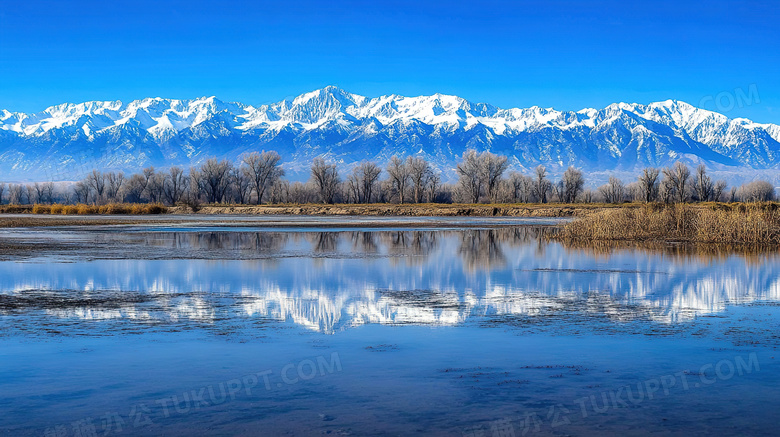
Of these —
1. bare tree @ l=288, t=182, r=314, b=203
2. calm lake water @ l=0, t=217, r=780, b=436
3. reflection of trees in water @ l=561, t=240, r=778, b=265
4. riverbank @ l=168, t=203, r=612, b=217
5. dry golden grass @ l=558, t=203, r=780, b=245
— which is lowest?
calm lake water @ l=0, t=217, r=780, b=436

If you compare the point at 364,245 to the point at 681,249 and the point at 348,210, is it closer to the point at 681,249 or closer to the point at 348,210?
the point at 681,249

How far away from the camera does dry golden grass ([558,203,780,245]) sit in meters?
33.0

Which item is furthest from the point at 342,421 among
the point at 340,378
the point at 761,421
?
the point at 761,421

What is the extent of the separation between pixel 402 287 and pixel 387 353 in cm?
692

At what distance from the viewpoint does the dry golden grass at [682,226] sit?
33.0m

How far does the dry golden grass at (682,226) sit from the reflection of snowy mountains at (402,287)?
838cm

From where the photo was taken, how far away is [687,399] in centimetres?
812

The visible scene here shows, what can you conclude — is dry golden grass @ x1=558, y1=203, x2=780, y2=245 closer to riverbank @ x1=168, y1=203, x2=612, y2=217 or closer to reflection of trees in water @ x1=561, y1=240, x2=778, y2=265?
reflection of trees in water @ x1=561, y1=240, x2=778, y2=265

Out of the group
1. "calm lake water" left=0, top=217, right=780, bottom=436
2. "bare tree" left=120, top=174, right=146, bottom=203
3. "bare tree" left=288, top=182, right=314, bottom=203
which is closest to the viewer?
"calm lake water" left=0, top=217, right=780, bottom=436

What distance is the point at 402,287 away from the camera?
1705 centimetres

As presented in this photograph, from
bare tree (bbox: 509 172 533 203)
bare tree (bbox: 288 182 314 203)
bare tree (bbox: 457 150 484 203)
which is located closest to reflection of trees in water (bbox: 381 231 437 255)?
bare tree (bbox: 457 150 484 203)

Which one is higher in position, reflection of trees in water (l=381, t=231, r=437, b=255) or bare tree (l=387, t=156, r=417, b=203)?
bare tree (l=387, t=156, r=417, b=203)

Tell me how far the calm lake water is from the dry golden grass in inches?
550

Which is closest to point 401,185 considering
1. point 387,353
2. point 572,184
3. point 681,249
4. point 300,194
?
point 300,194
